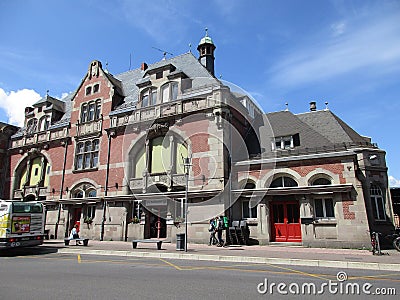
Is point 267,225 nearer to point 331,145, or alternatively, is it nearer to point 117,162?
point 331,145

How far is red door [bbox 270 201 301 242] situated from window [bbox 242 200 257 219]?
1.10 m

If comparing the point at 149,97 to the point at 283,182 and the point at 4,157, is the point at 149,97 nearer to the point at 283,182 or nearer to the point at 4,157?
the point at 283,182

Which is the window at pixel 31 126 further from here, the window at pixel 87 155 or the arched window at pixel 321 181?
the arched window at pixel 321 181

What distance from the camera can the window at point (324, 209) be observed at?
1677cm

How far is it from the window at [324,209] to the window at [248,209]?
146 inches

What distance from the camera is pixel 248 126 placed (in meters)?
24.2

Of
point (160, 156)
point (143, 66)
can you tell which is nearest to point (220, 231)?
point (160, 156)

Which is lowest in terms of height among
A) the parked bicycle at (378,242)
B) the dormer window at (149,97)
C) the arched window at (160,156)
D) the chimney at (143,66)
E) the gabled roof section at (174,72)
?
the parked bicycle at (378,242)

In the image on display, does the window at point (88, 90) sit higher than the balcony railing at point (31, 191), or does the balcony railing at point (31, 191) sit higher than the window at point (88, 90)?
the window at point (88, 90)

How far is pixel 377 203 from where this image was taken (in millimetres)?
17859

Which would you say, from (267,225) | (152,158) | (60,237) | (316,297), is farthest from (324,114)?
(60,237)
